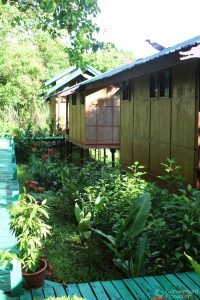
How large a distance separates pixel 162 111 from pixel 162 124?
0.32 metres

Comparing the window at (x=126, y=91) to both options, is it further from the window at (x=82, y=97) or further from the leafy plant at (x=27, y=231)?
the leafy plant at (x=27, y=231)

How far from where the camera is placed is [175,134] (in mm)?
8570

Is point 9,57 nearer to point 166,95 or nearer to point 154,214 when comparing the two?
point 166,95

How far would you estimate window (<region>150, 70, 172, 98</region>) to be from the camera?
8891 mm

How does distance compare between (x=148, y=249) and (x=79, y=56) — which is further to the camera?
(x=79, y=56)

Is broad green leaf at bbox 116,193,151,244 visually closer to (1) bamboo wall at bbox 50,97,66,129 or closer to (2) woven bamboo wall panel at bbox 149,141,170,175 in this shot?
(2) woven bamboo wall panel at bbox 149,141,170,175

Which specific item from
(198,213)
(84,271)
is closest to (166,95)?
(198,213)

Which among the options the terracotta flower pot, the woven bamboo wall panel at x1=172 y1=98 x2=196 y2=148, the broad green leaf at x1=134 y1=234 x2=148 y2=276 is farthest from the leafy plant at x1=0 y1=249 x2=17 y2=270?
the woven bamboo wall panel at x1=172 y1=98 x2=196 y2=148

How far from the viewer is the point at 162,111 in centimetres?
927

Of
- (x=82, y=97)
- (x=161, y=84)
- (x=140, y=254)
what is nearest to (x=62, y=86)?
(x=82, y=97)

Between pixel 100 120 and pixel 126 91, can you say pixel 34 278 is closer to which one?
pixel 126 91

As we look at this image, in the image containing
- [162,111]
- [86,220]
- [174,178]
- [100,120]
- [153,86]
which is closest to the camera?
[86,220]

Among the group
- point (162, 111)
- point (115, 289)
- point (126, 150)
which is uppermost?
point (162, 111)

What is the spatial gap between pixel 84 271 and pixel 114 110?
37.4 ft
